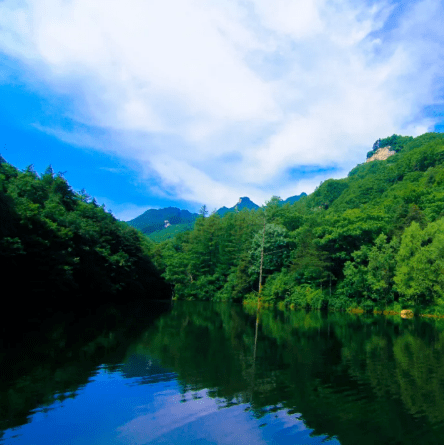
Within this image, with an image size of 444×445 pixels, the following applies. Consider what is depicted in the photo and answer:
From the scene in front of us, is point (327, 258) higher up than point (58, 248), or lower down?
higher up

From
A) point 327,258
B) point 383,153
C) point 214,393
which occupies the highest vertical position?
point 383,153

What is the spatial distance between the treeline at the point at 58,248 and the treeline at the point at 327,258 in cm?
1110

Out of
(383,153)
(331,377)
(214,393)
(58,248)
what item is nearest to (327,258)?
(58,248)

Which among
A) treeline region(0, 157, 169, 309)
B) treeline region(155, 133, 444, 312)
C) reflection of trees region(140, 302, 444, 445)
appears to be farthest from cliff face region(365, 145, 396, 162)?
reflection of trees region(140, 302, 444, 445)

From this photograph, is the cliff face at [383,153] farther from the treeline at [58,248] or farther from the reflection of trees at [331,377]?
the reflection of trees at [331,377]

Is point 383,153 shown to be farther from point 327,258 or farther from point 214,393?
point 214,393

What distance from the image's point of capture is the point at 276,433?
6.66m

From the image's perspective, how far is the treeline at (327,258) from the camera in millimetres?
34719

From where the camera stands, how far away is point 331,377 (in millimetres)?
10445

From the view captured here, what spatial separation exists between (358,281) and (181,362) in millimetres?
30364

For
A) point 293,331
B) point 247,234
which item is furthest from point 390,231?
point 293,331

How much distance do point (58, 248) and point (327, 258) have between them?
94.6 ft

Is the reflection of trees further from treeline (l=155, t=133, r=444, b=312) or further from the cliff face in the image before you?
→ the cliff face

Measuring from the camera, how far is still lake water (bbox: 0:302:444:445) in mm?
6527
